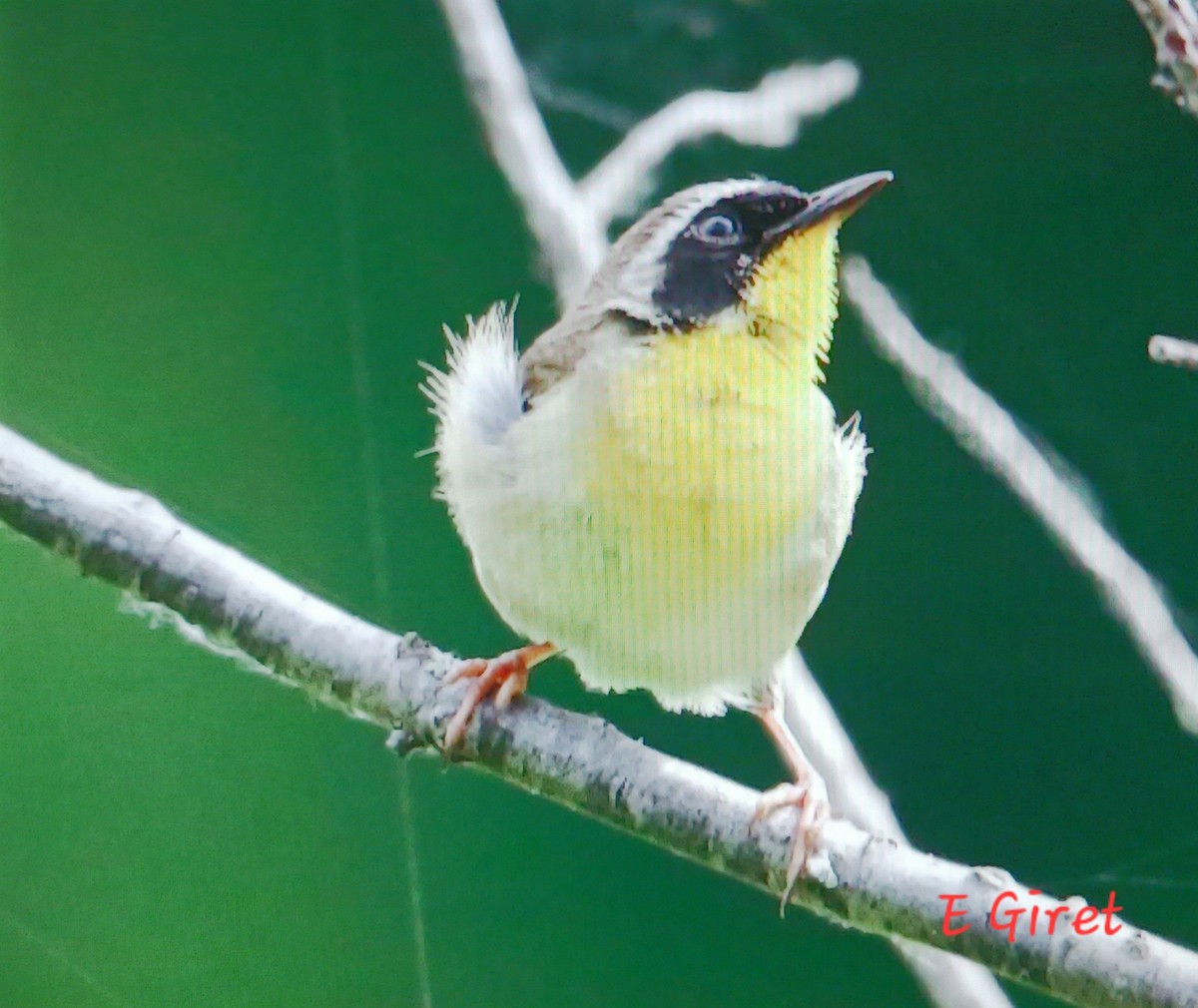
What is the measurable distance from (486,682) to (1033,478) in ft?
2.04

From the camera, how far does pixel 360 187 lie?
1.45 metres

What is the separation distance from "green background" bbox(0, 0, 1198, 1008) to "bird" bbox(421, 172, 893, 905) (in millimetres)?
127

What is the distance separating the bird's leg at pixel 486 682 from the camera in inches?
45.9

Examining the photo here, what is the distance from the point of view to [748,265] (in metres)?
1.21

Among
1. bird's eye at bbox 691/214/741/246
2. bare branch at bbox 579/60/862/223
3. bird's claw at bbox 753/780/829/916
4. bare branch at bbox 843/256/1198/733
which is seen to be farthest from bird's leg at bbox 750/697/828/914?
bare branch at bbox 579/60/862/223

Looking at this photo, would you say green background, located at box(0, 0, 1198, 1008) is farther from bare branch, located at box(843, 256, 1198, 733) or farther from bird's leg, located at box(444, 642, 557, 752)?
bird's leg, located at box(444, 642, 557, 752)

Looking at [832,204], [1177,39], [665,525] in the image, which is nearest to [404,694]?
[665,525]

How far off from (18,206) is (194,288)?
24 cm

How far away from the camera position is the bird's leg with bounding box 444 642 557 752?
1.17 metres

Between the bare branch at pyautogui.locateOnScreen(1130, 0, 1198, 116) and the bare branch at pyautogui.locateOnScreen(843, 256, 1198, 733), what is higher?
the bare branch at pyautogui.locateOnScreen(1130, 0, 1198, 116)

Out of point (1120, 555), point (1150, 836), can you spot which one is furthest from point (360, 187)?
point (1150, 836)

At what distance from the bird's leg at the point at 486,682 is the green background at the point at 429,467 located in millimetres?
146
